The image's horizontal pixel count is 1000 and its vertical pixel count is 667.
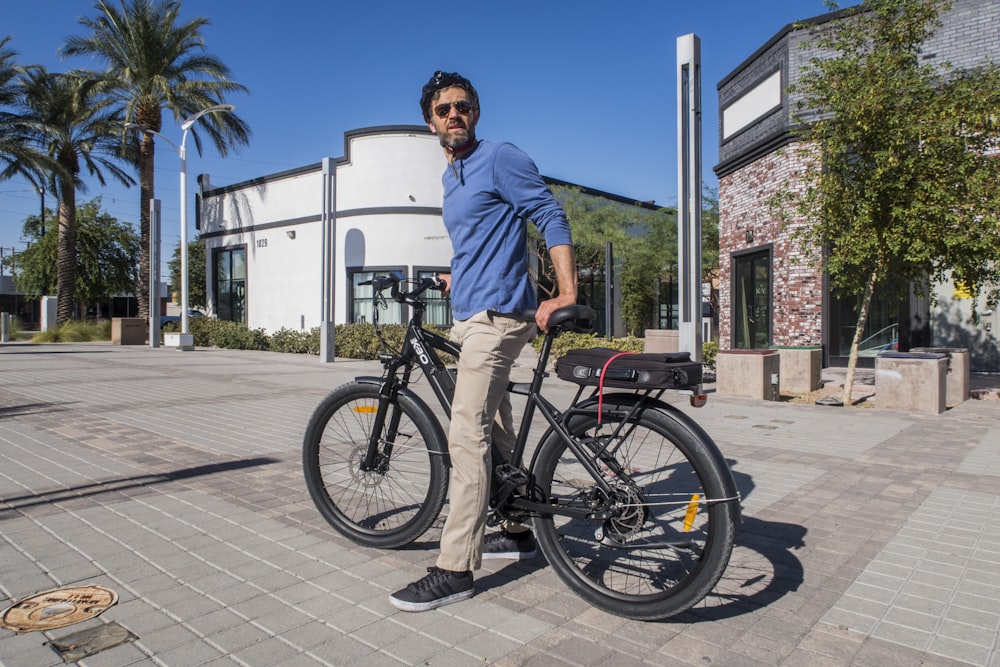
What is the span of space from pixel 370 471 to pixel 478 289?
1129 millimetres

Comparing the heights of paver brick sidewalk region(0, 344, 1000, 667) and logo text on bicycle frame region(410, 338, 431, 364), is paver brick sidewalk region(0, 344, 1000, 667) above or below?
below

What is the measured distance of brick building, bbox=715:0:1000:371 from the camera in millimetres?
12734

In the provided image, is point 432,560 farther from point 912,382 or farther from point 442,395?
point 912,382

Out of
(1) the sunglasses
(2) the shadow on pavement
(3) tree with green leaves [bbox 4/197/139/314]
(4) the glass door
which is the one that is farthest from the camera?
(3) tree with green leaves [bbox 4/197/139/314]

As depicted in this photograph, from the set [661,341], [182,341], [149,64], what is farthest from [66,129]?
[661,341]

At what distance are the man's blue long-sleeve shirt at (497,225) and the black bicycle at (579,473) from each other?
0.24 metres

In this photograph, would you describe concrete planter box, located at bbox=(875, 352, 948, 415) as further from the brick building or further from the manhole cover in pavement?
the manhole cover in pavement

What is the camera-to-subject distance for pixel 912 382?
8367mm

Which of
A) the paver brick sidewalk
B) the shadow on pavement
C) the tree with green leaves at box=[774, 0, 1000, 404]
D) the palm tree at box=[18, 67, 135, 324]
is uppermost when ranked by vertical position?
the palm tree at box=[18, 67, 135, 324]

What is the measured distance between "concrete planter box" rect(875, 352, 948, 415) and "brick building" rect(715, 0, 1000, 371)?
4436 mm

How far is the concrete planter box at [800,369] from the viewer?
1041cm

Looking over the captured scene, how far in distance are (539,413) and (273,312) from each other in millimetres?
23673

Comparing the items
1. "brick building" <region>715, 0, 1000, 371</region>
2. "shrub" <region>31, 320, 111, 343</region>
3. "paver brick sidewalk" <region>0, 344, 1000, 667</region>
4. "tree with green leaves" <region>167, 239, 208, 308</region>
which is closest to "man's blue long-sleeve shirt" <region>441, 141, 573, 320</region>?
"paver brick sidewalk" <region>0, 344, 1000, 667</region>

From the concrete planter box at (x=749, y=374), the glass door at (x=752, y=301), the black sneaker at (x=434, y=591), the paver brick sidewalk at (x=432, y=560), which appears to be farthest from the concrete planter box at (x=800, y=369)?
the black sneaker at (x=434, y=591)
